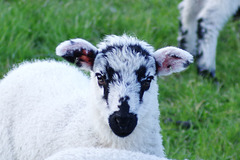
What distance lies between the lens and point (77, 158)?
2.65 meters

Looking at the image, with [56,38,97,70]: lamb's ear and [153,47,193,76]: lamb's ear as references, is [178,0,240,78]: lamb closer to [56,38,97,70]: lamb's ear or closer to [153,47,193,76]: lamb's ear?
[153,47,193,76]: lamb's ear

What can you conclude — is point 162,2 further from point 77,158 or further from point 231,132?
point 77,158

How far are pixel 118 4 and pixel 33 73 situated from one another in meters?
3.56

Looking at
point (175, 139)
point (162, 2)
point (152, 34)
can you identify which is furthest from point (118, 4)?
point (175, 139)

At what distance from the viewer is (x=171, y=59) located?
349 centimetres

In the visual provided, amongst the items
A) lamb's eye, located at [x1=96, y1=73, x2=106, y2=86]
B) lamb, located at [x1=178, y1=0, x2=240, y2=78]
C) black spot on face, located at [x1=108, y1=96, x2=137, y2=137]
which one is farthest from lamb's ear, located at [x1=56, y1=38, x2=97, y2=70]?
lamb, located at [x1=178, y1=0, x2=240, y2=78]

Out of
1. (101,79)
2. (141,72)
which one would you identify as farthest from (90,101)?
(141,72)

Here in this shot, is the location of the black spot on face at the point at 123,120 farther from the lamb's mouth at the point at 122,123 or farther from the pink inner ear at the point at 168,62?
the pink inner ear at the point at 168,62

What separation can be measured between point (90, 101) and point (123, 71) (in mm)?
457

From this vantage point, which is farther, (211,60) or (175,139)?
(211,60)

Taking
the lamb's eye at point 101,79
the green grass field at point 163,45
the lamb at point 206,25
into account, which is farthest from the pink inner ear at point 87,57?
the lamb at point 206,25

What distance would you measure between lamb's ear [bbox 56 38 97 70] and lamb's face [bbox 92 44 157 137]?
81mm

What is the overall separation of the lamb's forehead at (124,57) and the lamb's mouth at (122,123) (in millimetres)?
312

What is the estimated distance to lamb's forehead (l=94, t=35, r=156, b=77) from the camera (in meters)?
3.23
